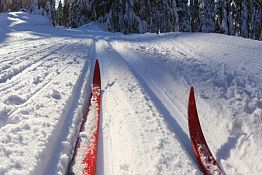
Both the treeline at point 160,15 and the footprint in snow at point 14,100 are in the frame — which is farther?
the treeline at point 160,15

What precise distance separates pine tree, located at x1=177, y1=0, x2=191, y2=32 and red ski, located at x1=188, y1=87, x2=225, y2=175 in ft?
66.2

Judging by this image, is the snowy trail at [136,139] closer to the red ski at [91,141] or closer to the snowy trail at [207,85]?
the red ski at [91,141]

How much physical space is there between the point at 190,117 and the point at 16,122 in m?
1.68

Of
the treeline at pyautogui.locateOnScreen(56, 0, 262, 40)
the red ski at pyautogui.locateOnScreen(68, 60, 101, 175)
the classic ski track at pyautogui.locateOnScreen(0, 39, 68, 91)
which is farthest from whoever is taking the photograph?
the treeline at pyautogui.locateOnScreen(56, 0, 262, 40)

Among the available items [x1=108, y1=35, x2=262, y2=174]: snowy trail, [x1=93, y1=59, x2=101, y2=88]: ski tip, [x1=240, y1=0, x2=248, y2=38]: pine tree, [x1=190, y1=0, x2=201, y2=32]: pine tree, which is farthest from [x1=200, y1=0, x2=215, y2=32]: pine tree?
[x1=93, y1=59, x2=101, y2=88]: ski tip

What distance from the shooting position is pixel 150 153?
2914 millimetres

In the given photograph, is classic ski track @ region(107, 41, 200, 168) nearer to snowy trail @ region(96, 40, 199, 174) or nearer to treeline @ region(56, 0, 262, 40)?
snowy trail @ region(96, 40, 199, 174)

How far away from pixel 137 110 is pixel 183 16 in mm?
20806

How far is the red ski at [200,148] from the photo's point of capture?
8.93 ft

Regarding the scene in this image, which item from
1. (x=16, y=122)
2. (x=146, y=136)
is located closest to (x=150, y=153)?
(x=146, y=136)

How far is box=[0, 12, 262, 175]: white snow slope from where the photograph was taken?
278 centimetres

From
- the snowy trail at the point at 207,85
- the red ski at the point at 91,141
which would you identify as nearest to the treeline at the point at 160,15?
the snowy trail at the point at 207,85

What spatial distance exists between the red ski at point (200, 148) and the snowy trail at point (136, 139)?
3.8 inches

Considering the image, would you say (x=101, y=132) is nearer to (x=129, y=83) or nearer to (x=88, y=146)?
(x=88, y=146)
